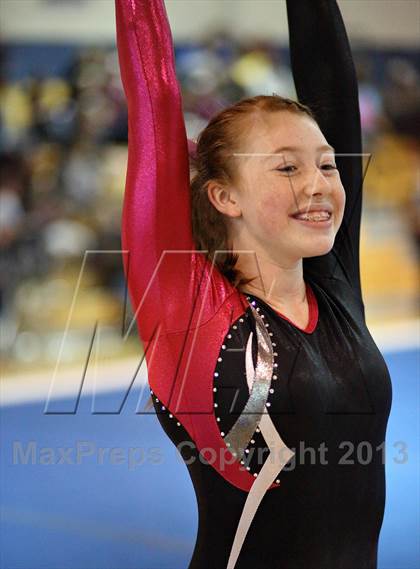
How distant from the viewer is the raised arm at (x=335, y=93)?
1212 millimetres

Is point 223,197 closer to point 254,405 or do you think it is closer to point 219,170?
point 219,170

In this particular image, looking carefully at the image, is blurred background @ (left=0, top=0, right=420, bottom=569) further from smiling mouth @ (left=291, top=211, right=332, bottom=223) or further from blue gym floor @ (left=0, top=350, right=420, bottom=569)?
smiling mouth @ (left=291, top=211, right=332, bottom=223)

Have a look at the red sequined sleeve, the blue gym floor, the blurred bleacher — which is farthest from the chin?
the blurred bleacher

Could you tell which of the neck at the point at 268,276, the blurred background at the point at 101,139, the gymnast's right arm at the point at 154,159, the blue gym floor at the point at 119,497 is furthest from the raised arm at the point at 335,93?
the blurred background at the point at 101,139

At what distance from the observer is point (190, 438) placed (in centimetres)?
108

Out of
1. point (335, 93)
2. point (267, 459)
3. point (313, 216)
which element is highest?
point (335, 93)

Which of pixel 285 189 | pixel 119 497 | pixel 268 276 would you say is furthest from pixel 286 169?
pixel 119 497

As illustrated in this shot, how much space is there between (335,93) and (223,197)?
23 centimetres

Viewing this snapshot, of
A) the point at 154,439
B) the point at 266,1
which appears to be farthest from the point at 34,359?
the point at 266,1

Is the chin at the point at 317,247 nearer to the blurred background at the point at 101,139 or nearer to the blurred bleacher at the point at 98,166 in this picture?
the blurred background at the point at 101,139

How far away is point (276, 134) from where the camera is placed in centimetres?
107

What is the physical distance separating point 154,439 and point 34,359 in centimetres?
131

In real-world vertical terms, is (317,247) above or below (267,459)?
above

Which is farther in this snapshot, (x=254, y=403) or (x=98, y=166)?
(x=98, y=166)
